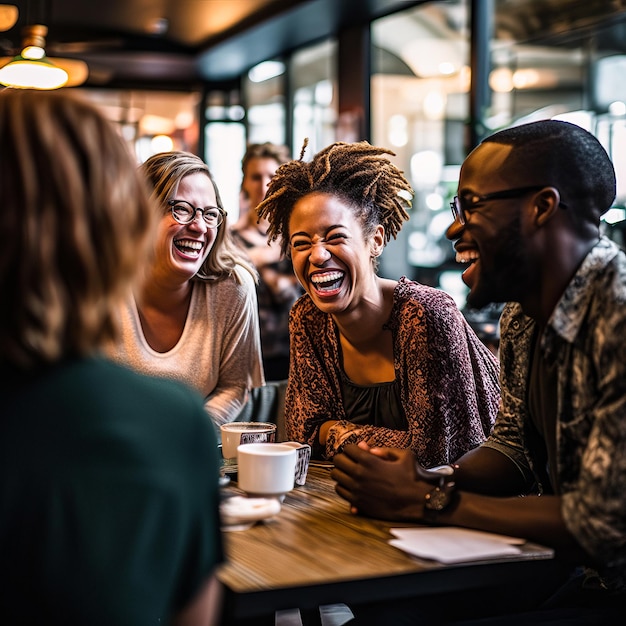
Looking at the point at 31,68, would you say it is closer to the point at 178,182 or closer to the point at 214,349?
the point at 178,182

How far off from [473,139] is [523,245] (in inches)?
154

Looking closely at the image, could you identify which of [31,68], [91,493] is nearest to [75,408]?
[91,493]

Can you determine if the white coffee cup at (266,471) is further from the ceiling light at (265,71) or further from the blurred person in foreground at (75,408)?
the ceiling light at (265,71)

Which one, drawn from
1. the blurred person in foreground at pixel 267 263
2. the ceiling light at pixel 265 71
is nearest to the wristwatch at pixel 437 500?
the blurred person in foreground at pixel 267 263

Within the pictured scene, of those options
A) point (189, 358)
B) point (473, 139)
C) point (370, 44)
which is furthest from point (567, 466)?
point (370, 44)

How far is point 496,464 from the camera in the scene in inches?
76.0

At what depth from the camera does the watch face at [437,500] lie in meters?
1.63

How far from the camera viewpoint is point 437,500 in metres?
1.64

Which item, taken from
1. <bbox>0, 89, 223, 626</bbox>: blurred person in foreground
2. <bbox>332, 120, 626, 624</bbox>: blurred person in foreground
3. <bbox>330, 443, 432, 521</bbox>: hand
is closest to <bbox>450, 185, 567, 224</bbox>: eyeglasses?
<bbox>332, 120, 626, 624</bbox>: blurred person in foreground

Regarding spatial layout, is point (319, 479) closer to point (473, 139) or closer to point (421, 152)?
point (473, 139)

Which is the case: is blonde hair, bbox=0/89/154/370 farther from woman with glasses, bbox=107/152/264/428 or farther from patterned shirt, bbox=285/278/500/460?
woman with glasses, bbox=107/152/264/428

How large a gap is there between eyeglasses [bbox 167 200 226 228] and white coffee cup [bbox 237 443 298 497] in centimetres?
109

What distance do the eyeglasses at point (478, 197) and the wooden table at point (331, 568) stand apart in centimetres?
64

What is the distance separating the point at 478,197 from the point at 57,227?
1.00 meters
